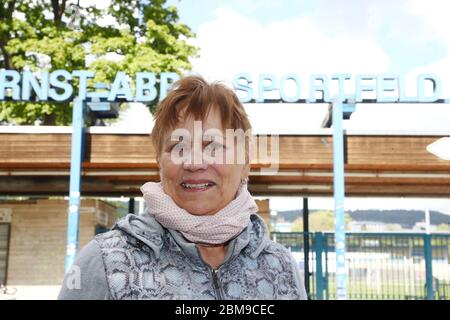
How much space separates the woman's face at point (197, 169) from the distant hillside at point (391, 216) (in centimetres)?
937

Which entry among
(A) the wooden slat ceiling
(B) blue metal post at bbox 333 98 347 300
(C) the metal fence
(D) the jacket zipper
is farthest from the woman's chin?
(C) the metal fence

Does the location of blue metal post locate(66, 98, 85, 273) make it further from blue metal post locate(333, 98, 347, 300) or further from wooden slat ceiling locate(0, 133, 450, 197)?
blue metal post locate(333, 98, 347, 300)

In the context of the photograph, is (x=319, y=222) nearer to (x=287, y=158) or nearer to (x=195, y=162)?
(x=287, y=158)

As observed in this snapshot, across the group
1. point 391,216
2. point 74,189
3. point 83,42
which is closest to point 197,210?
point 74,189

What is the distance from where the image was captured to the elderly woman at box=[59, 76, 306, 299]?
1.28 m

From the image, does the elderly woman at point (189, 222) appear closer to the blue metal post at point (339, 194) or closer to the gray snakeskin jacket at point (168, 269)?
the gray snakeskin jacket at point (168, 269)

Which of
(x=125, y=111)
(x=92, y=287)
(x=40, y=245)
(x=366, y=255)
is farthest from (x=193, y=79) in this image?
(x=125, y=111)

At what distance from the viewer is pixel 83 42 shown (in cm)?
1391

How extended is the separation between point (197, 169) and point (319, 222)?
1398 cm

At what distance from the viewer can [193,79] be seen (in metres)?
1.37

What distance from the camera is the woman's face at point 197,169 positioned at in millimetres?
1308

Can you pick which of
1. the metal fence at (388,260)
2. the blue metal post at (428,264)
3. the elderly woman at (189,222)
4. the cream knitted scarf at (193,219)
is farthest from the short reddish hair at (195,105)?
the blue metal post at (428,264)

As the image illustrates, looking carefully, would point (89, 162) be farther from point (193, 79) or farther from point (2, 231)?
point (193, 79)
